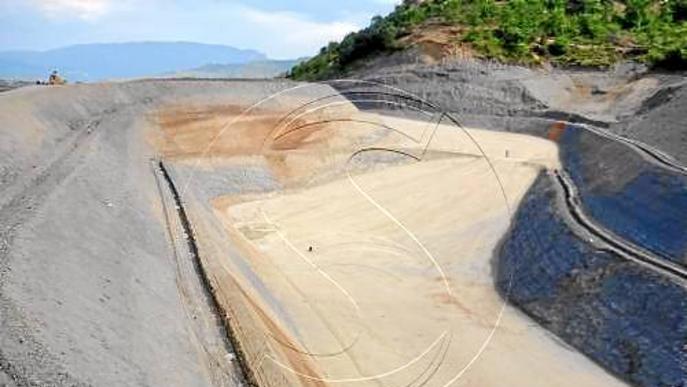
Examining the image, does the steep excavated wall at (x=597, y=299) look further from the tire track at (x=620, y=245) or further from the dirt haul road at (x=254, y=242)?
the dirt haul road at (x=254, y=242)

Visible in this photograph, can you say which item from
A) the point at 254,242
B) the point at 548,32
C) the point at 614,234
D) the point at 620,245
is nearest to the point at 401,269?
the point at 254,242

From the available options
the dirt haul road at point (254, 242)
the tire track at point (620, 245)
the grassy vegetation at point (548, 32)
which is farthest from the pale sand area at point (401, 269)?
the grassy vegetation at point (548, 32)

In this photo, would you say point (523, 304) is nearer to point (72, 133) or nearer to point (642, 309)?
point (642, 309)

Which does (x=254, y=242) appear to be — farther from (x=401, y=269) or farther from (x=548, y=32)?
(x=548, y=32)

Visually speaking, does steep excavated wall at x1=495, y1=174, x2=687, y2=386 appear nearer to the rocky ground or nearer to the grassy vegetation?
the rocky ground

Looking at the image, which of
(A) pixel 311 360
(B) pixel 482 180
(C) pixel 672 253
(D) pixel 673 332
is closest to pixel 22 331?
(A) pixel 311 360
